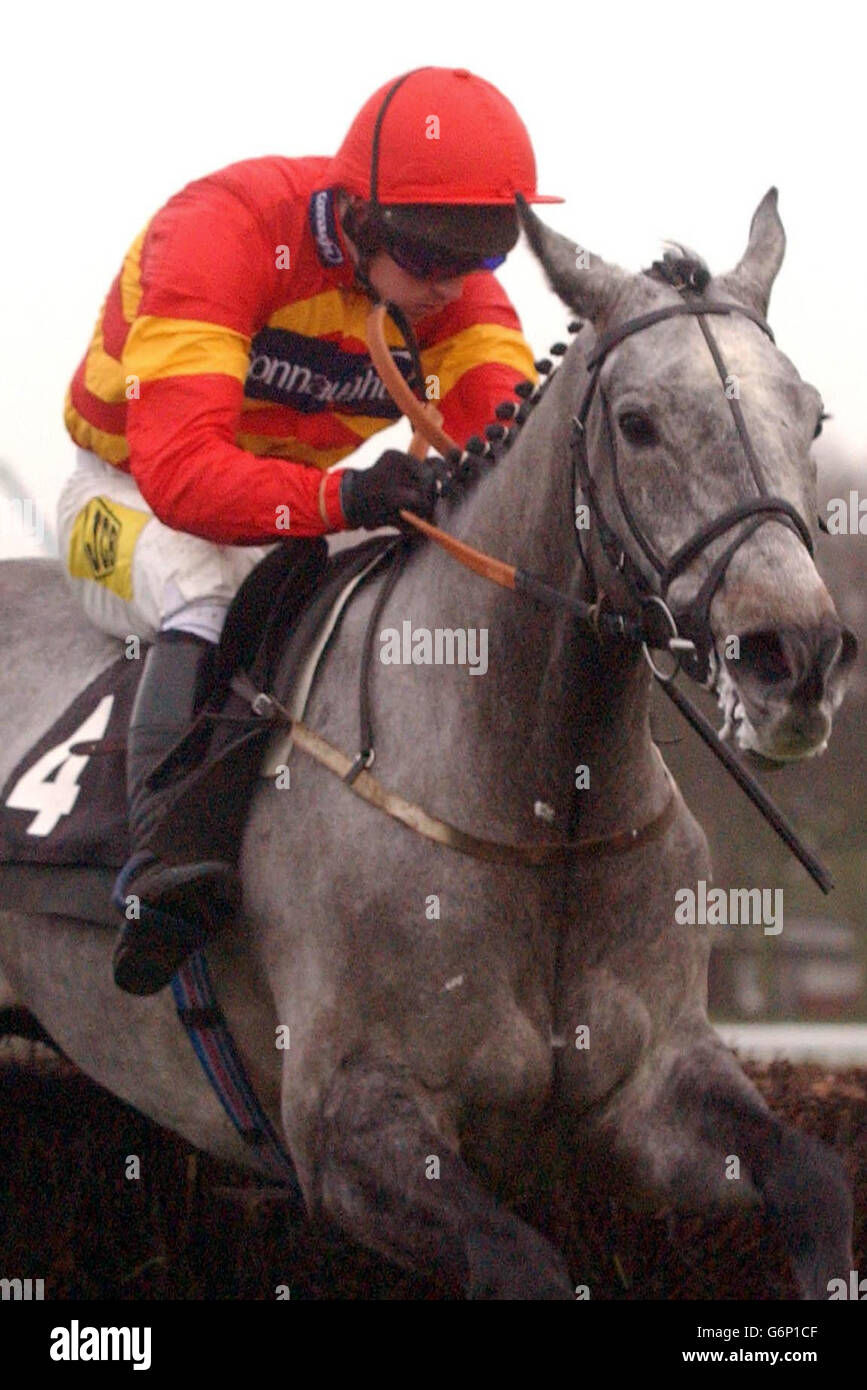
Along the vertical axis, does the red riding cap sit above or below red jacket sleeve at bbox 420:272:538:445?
above

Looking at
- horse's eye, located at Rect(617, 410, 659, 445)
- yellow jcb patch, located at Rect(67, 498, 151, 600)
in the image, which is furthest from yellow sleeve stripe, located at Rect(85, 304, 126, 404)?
horse's eye, located at Rect(617, 410, 659, 445)

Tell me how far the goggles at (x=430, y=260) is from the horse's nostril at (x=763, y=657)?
1736 mm

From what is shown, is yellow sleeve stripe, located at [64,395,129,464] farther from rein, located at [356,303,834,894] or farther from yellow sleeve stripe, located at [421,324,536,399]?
rein, located at [356,303,834,894]

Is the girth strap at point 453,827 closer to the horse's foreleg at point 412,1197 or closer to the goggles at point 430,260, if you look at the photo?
the horse's foreleg at point 412,1197

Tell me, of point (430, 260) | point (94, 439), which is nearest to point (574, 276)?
point (430, 260)

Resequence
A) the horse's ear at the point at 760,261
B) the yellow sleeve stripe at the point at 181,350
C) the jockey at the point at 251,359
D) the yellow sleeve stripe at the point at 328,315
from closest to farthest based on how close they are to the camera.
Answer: the horse's ear at the point at 760,261
the jockey at the point at 251,359
the yellow sleeve stripe at the point at 181,350
the yellow sleeve stripe at the point at 328,315

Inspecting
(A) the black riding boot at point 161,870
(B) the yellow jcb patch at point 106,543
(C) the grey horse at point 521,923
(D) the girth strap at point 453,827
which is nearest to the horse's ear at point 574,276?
(C) the grey horse at point 521,923

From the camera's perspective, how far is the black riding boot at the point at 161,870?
178 inches

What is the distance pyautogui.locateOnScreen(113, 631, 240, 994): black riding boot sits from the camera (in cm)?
453

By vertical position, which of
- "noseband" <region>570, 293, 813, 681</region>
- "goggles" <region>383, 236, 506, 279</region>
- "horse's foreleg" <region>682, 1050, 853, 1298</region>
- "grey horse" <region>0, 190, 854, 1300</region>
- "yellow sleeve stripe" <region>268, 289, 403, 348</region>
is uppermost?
"goggles" <region>383, 236, 506, 279</region>

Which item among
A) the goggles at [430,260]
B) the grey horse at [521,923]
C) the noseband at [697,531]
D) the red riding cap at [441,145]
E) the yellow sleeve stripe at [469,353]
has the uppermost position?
the red riding cap at [441,145]

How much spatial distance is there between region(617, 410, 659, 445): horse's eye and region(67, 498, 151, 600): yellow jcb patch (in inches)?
75.6

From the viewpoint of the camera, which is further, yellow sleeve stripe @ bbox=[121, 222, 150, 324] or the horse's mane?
yellow sleeve stripe @ bbox=[121, 222, 150, 324]
